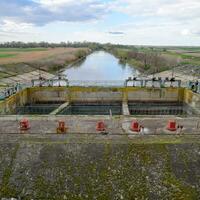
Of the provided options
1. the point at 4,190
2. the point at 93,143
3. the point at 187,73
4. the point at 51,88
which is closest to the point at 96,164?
the point at 93,143

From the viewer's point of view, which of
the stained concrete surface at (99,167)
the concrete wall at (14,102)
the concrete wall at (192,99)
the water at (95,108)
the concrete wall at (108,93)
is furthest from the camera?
the concrete wall at (108,93)

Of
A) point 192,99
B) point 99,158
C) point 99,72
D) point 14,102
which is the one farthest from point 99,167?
point 99,72

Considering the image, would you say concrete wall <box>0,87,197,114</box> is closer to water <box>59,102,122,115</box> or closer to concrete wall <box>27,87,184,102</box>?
concrete wall <box>27,87,184,102</box>

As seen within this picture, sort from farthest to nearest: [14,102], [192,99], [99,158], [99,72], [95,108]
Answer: [99,72], [95,108], [192,99], [14,102], [99,158]

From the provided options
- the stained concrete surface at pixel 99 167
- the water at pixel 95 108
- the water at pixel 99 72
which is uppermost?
the stained concrete surface at pixel 99 167

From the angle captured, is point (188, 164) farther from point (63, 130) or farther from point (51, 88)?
point (51, 88)

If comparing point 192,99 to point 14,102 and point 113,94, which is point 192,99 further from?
point 14,102

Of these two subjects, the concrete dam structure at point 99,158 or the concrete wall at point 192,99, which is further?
the concrete wall at point 192,99

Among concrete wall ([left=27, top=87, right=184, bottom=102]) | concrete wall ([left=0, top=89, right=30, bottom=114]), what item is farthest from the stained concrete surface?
concrete wall ([left=27, top=87, right=184, bottom=102])

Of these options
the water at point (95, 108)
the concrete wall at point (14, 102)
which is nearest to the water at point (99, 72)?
the water at point (95, 108)

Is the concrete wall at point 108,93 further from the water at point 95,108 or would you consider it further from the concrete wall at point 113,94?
the water at point 95,108
